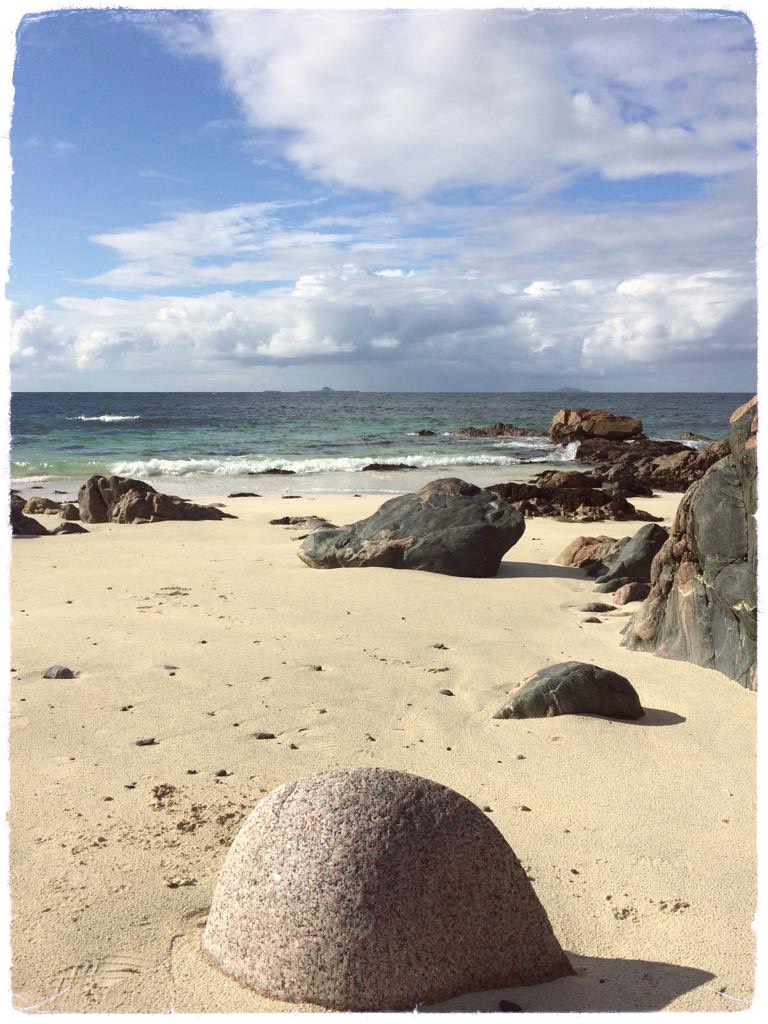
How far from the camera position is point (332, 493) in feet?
60.8

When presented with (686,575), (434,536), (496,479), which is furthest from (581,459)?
(686,575)

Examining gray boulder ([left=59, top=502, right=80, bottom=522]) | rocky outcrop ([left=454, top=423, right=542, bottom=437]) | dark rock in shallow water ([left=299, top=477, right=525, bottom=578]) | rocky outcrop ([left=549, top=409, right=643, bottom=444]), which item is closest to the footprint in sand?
dark rock in shallow water ([left=299, top=477, right=525, bottom=578])

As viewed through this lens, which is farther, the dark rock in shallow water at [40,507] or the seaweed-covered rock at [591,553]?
the dark rock in shallow water at [40,507]

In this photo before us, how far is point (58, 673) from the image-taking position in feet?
17.3

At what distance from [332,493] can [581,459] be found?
13229 mm

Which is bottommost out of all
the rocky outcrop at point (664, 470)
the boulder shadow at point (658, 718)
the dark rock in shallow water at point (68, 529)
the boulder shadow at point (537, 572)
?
the boulder shadow at point (658, 718)

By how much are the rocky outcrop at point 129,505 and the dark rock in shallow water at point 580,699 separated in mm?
9016

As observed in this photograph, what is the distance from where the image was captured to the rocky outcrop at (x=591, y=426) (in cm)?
3616

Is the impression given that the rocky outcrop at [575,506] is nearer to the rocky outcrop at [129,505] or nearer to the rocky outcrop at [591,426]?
the rocky outcrop at [129,505]

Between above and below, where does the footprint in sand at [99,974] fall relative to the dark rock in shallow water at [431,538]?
below

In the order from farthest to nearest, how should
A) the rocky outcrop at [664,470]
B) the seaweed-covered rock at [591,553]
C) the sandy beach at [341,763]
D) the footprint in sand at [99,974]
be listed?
the rocky outcrop at [664,470]
the seaweed-covered rock at [591,553]
the sandy beach at [341,763]
the footprint in sand at [99,974]

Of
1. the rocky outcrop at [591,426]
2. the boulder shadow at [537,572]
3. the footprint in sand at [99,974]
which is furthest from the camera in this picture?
the rocky outcrop at [591,426]

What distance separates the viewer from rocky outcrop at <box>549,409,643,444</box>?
119 feet

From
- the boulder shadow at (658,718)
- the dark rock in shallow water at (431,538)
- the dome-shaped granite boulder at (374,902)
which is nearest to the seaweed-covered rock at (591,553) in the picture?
the dark rock in shallow water at (431,538)
